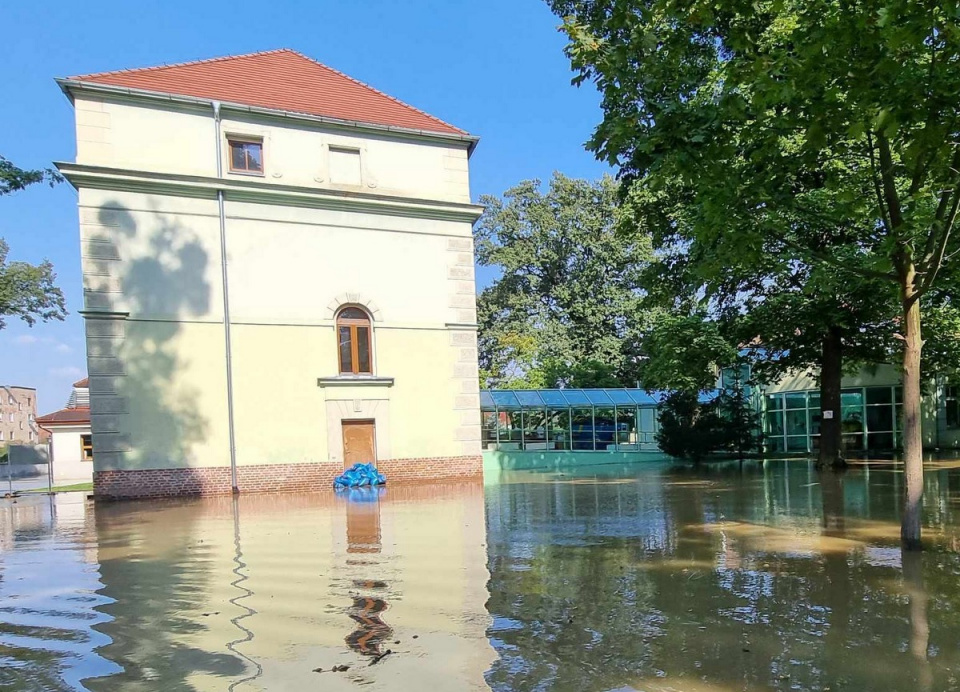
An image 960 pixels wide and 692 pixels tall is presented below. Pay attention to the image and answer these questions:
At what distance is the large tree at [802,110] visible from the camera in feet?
19.1

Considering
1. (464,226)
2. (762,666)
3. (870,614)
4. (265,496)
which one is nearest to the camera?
(762,666)

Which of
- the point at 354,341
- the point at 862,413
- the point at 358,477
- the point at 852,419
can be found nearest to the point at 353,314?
the point at 354,341

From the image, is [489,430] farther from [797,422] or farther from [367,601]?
[367,601]

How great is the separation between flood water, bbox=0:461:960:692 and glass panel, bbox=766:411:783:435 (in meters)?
19.8

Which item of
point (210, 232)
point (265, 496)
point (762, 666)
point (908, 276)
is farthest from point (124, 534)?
point (908, 276)

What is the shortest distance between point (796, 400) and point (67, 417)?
36481 mm

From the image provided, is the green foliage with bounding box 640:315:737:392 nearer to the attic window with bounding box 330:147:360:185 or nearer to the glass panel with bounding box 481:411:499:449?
the attic window with bounding box 330:147:360:185

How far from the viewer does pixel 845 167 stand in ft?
40.2

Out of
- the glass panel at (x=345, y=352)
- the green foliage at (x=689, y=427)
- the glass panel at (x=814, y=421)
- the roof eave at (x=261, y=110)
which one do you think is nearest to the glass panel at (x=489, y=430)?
the green foliage at (x=689, y=427)

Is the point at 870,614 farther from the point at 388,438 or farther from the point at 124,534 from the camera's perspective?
the point at 388,438

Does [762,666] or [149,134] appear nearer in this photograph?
[762,666]

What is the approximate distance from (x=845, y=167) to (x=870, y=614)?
9.10 metres

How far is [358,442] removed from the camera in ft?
64.4

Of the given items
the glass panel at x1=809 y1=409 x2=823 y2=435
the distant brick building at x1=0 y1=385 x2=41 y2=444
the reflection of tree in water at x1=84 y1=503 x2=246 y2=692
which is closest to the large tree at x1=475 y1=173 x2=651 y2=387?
the glass panel at x1=809 y1=409 x2=823 y2=435
